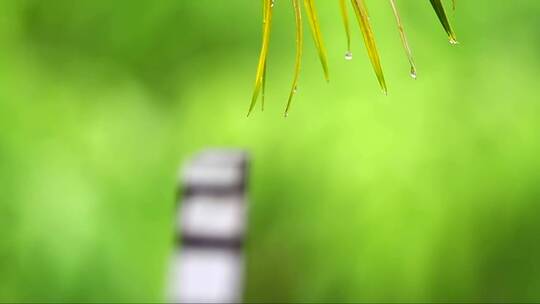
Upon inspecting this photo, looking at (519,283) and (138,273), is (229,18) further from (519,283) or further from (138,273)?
(519,283)

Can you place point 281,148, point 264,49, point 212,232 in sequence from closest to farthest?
1. point 264,49
2. point 212,232
3. point 281,148

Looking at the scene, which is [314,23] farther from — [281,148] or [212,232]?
[281,148]

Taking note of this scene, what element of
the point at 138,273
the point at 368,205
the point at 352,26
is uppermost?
the point at 352,26

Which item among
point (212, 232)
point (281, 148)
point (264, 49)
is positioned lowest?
point (281, 148)

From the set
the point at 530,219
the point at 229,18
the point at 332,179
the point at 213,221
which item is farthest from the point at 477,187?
the point at 213,221

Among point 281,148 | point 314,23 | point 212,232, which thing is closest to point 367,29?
point 314,23

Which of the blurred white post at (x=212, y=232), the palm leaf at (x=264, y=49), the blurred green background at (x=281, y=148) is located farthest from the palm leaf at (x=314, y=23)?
the blurred green background at (x=281, y=148)
